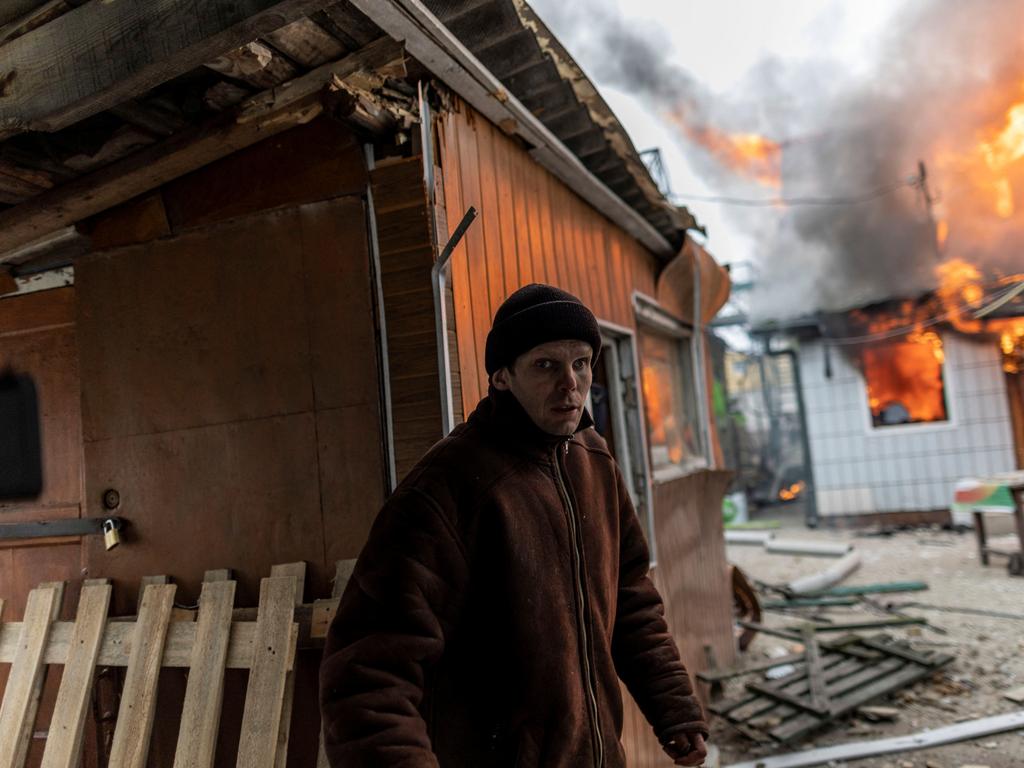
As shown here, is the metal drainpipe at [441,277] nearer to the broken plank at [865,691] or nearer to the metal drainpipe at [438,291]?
the metal drainpipe at [438,291]

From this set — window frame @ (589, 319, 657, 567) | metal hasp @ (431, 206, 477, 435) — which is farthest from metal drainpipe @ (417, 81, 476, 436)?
window frame @ (589, 319, 657, 567)

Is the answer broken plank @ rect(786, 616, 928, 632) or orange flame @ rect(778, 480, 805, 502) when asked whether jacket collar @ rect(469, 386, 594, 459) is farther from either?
orange flame @ rect(778, 480, 805, 502)

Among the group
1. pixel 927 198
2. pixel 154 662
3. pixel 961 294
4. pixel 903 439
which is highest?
pixel 927 198

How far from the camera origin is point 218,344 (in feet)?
9.46

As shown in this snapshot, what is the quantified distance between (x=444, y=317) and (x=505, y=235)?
967 millimetres

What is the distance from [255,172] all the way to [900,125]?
16.7 metres

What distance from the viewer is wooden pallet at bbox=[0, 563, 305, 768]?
2.41 m

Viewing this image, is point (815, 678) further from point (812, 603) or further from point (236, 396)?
point (236, 396)

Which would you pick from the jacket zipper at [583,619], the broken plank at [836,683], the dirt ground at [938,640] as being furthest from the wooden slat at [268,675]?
the broken plank at [836,683]

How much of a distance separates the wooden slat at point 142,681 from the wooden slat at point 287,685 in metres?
0.47

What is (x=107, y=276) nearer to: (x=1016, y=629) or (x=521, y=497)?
(x=521, y=497)

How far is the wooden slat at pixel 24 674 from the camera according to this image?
2721 mm

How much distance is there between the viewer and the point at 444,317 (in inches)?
103

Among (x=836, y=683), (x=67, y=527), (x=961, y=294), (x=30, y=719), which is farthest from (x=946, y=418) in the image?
(x=30, y=719)
